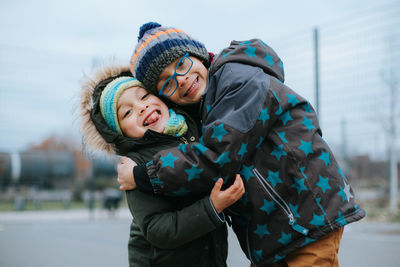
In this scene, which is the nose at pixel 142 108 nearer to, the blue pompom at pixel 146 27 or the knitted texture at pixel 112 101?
the knitted texture at pixel 112 101

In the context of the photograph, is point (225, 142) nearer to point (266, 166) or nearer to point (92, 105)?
point (266, 166)

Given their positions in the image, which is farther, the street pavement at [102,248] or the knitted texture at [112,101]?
the street pavement at [102,248]

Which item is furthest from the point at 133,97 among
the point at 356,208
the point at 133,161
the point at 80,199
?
the point at 80,199

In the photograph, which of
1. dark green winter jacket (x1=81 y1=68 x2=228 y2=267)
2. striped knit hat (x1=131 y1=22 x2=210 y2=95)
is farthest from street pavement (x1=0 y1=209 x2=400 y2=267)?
striped knit hat (x1=131 y1=22 x2=210 y2=95)

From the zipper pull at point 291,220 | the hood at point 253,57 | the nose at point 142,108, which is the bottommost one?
the zipper pull at point 291,220

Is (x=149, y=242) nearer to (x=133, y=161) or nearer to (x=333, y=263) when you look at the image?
(x=133, y=161)

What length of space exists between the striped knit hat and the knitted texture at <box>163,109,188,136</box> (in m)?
0.16

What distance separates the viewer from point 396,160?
7.32 meters

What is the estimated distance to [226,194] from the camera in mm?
1411

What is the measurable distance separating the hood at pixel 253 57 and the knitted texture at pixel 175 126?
0.72 feet

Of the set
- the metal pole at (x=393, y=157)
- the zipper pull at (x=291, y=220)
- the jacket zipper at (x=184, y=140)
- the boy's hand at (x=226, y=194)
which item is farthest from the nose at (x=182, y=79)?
the metal pole at (x=393, y=157)

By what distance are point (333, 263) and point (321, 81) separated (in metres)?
5.14

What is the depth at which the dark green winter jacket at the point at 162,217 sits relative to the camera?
4.70 feet

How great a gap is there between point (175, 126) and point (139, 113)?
0.53ft
